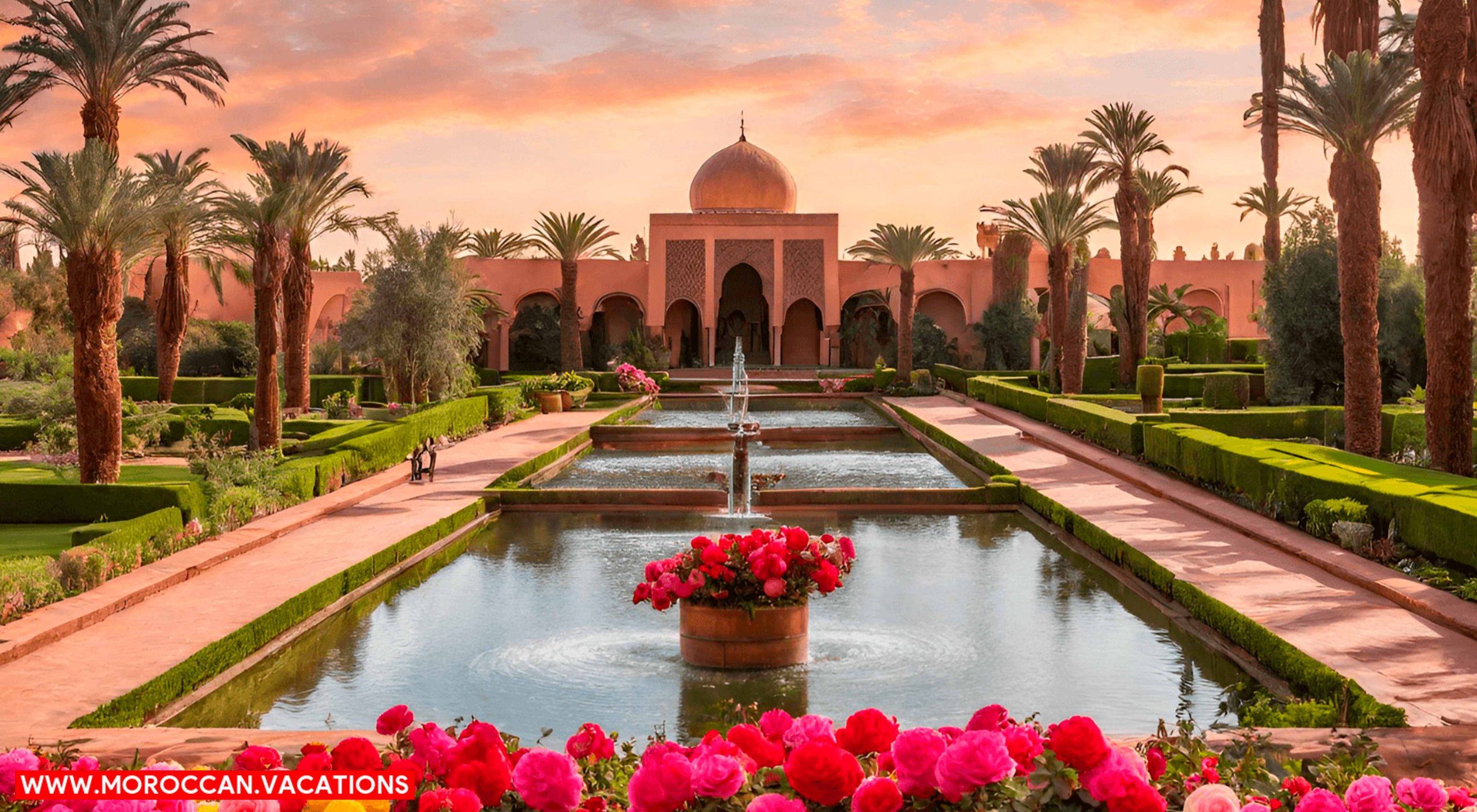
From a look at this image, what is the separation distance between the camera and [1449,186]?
1180cm

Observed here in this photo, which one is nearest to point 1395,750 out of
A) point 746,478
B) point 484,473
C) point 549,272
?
point 746,478

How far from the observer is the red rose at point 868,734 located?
9.25 feet

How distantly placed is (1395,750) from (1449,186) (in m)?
9.14

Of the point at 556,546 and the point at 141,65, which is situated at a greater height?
the point at 141,65

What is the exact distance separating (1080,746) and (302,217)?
17.1 metres

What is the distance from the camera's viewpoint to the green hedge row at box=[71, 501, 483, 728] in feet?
17.0

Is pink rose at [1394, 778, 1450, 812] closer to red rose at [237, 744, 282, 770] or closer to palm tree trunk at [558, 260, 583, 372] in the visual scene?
red rose at [237, 744, 282, 770]

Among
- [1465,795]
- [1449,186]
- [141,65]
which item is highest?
[141,65]

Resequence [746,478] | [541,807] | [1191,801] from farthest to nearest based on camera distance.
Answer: [746,478] < [541,807] < [1191,801]

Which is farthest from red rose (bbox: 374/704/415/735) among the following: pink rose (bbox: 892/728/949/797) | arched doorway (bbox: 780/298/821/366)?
arched doorway (bbox: 780/298/821/366)

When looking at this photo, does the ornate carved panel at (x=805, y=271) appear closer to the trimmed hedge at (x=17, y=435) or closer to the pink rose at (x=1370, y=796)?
the trimmed hedge at (x=17, y=435)

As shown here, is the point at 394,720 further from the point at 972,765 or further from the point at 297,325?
the point at 297,325

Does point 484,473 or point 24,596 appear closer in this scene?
point 24,596

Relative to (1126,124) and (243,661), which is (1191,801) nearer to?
(243,661)
